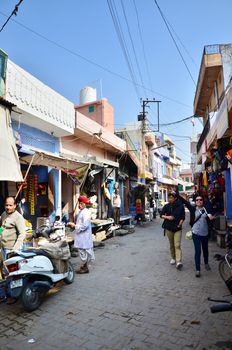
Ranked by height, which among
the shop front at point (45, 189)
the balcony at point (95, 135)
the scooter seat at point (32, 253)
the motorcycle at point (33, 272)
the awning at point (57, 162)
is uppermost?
the balcony at point (95, 135)

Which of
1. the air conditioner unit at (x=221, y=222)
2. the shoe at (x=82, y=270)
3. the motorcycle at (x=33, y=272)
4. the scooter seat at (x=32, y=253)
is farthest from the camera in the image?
the air conditioner unit at (x=221, y=222)

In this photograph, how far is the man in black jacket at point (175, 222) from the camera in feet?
22.8

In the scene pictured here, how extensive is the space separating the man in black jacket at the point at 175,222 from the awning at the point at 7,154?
3757mm

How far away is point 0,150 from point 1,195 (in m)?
2.44

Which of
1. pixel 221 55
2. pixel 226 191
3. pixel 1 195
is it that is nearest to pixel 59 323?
pixel 1 195

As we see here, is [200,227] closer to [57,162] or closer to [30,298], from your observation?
[30,298]

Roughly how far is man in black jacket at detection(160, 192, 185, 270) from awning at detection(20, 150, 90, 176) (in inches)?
138

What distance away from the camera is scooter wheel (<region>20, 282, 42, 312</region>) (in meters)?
4.35

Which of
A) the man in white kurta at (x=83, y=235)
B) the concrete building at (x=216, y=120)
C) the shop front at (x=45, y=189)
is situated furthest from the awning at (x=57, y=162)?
the concrete building at (x=216, y=120)

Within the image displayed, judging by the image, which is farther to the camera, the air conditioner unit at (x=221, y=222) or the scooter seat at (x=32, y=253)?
the air conditioner unit at (x=221, y=222)

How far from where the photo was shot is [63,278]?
217 inches

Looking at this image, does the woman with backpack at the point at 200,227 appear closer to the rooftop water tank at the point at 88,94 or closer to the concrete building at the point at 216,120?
the concrete building at the point at 216,120

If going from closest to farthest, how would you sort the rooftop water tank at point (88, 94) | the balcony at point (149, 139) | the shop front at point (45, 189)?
the shop front at point (45, 189)
the rooftop water tank at point (88, 94)
the balcony at point (149, 139)

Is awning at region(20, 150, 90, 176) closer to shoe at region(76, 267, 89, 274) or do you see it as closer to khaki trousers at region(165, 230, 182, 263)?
shoe at region(76, 267, 89, 274)
